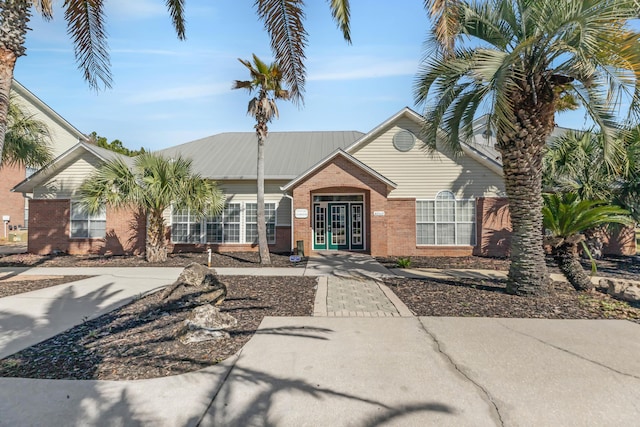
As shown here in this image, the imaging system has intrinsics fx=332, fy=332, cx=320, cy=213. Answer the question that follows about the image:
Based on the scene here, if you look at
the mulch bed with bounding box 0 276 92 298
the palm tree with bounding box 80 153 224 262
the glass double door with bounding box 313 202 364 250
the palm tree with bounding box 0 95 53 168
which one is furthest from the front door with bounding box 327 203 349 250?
the palm tree with bounding box 0 95 53 168

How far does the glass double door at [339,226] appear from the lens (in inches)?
659

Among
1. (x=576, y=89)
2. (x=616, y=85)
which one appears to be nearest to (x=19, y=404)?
(x=616, y=85)

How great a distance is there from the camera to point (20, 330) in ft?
18.6

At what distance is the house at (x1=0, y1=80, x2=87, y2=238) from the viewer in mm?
26891

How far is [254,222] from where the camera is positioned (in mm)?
17422

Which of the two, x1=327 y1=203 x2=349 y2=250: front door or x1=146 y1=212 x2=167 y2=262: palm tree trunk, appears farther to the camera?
x1=327 y1=203 x2=349 y2=250: front door

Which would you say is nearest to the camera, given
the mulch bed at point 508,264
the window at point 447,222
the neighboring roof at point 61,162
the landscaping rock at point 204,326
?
the landscaping rock at point 204,326

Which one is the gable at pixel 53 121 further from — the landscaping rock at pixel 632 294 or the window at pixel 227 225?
the landscaping rock at pixel 632 294

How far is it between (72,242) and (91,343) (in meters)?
15.0

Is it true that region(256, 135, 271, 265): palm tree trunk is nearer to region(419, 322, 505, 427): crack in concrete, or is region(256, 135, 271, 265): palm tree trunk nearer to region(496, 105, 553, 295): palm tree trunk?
region(496, 105, 553, 295): palm tree trunk

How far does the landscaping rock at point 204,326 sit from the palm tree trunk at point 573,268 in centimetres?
842

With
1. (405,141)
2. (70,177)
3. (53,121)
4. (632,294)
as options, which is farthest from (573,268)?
(53,121)

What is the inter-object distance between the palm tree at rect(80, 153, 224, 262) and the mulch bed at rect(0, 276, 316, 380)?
6199 mm

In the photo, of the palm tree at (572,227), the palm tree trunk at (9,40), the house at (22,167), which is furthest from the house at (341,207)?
the house at (22,167)
